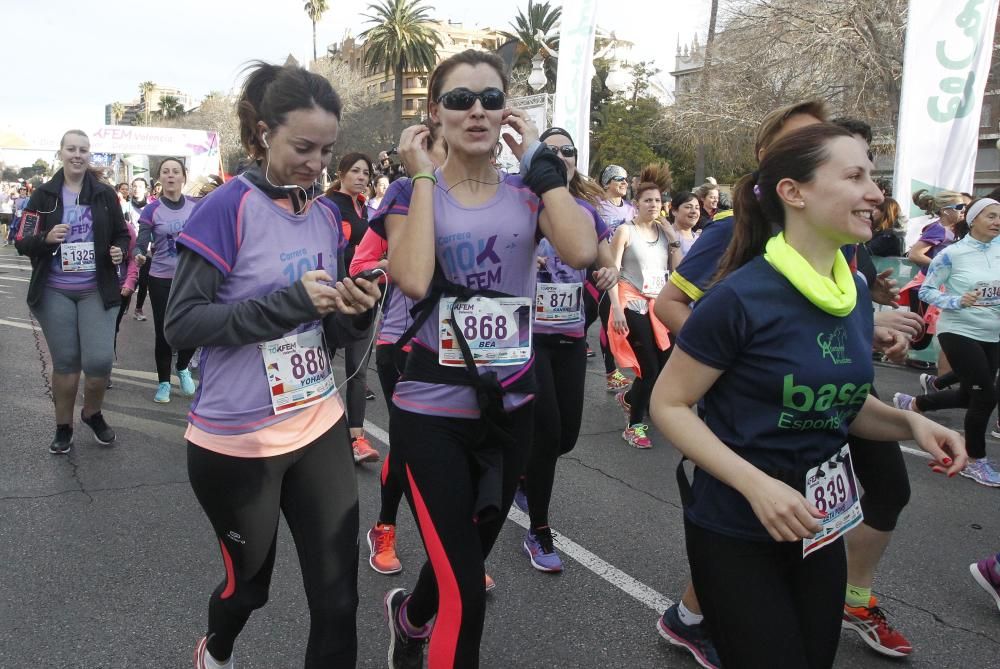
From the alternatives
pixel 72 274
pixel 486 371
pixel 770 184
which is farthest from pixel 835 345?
pixel 72 274

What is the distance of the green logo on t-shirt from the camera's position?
77.6 inches

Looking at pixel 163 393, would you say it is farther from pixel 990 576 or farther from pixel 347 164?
pixel 990 576

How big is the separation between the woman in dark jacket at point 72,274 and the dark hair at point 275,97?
10.9ft

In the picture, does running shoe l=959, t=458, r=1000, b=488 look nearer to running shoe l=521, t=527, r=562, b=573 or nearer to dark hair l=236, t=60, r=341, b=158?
running shoe l=521, t=527, r=562, b=573

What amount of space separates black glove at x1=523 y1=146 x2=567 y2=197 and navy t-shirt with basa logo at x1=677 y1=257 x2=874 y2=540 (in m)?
0.73

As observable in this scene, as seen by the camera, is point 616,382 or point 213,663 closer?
point 213,663

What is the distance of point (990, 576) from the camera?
360 cm

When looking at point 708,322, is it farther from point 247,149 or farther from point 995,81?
point 995,81

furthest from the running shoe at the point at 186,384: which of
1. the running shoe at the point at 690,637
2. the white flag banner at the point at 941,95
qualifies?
the white flag banner at the point at 941,95

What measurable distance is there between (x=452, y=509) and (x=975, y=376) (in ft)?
14.3

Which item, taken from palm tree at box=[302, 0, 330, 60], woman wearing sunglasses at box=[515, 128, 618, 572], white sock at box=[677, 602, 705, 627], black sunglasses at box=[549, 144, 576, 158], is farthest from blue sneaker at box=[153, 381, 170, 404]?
palm tree at box=[302, 0, 330, 60]

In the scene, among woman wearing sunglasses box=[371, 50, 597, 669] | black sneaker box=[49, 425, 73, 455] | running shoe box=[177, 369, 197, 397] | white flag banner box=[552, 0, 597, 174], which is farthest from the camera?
white flag banner box=[552, 0, 597, 174]

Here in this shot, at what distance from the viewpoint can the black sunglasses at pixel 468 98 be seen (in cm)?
253

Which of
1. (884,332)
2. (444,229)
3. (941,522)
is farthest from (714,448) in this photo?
(941,522)
